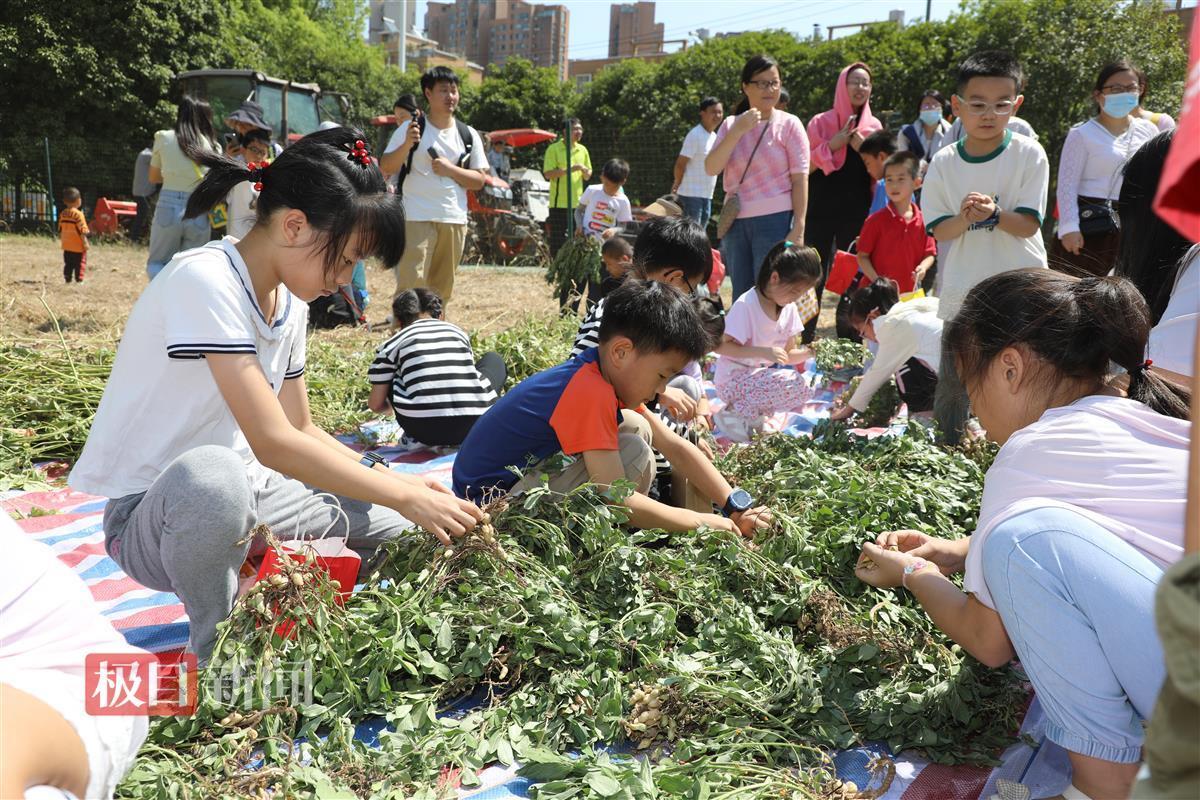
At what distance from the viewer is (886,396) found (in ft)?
15.6

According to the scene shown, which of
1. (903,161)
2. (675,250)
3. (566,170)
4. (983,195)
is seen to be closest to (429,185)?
(675,250)

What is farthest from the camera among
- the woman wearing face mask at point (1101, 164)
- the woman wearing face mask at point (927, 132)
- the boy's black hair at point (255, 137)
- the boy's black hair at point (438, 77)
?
the woman wearing face mask at point (927, 132)

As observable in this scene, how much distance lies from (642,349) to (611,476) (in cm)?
36

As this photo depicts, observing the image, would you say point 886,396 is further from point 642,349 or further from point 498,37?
point 498,37

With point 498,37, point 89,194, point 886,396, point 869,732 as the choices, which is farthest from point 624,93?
point 498,37

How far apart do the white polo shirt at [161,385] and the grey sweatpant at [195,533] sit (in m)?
0.09

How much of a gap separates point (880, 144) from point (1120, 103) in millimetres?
1741

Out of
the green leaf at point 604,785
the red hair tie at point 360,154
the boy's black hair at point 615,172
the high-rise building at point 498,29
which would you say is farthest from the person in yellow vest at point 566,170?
the high-rise building at point 498,29

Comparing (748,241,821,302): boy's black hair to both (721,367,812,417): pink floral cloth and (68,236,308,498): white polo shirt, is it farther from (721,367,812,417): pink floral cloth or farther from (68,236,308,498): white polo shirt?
(68,236,308,498): white polo shirt

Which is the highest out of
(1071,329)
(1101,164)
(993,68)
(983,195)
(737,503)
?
(993,68)

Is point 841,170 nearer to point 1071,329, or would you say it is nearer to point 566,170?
point 566,170

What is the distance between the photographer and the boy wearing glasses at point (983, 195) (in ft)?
13.2

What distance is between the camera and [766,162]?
18.6 ft

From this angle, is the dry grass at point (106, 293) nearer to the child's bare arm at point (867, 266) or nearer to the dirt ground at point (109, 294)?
the dirt ground at point (109, 294)
